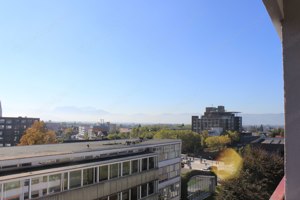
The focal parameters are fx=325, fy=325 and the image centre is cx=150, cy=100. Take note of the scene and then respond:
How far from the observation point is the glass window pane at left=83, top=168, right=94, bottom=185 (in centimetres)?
1678

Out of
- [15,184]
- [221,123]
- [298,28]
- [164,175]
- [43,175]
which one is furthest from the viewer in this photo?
[221,123]

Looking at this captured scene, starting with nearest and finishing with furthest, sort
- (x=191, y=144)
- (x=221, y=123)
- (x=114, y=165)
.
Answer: (x=114, y=165), (x=191, y=144), (x=221, y=123)

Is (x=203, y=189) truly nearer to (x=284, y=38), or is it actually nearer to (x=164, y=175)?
(x=164, y=175)

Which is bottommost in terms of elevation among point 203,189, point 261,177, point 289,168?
point 203,189

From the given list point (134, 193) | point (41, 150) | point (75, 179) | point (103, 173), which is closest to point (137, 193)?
point (134, 193)

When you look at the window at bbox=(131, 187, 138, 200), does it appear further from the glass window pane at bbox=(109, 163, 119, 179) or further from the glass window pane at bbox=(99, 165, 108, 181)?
the glass window pane at bbox=(99, 165, 108, 181)

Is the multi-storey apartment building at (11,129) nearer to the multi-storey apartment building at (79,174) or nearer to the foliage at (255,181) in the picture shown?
the multi-storey apartment building at (79,174)

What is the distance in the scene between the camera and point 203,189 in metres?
40.3

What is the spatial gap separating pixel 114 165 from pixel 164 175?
34.8ft

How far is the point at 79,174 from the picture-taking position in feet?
54.1

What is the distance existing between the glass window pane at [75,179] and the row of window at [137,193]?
208 cm

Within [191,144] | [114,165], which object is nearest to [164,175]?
[114,165]

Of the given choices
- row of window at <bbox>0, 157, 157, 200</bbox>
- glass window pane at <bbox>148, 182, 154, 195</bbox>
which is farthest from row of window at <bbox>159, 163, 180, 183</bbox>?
row of window at <bbox>0, 157, 157, 200</bbox>

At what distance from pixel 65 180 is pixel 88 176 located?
1.75 m
